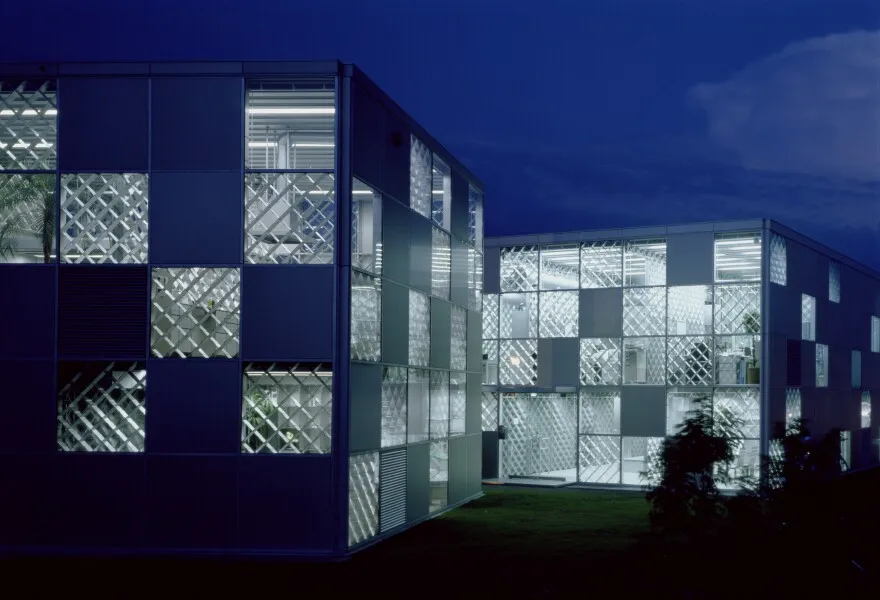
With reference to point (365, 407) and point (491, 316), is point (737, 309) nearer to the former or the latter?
point (491, 316)

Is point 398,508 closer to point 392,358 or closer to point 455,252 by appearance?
point 392,358

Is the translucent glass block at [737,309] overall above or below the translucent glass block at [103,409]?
above

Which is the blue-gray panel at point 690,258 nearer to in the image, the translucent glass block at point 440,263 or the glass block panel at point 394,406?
the translucent glass block at point 440,263

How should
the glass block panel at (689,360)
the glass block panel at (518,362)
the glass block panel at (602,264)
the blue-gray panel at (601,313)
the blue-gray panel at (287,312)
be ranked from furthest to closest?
1. the glass block panel at (518,362)
2. the glass block panel at (602,264)
3. the blue-gray panel at (601,313)
4. the glass block panel at (689,360)
5. the blue-gray panel at (287,312)

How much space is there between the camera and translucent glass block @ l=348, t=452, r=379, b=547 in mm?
11125

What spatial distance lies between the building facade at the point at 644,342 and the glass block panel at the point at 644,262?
0.03 m

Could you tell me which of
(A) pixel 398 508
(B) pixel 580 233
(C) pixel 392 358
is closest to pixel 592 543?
(A) pixel 398 508

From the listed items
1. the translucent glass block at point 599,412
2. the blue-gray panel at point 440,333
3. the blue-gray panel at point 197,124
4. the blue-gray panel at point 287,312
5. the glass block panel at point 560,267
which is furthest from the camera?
the glass block panel at point 560,267

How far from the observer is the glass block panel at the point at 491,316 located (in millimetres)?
20594

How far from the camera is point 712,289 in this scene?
60.1 feet

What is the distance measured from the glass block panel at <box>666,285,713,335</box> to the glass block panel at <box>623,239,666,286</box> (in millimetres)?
430

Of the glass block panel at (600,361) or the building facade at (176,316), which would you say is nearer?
the building facade at (176,316)

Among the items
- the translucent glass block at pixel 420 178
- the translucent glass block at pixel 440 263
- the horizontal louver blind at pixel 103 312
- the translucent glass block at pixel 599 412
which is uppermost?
the translucent glass block at pixel 420 178

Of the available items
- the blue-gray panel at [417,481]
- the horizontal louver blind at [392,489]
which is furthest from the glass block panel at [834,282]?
the horizontal louver blind at [392,489]
